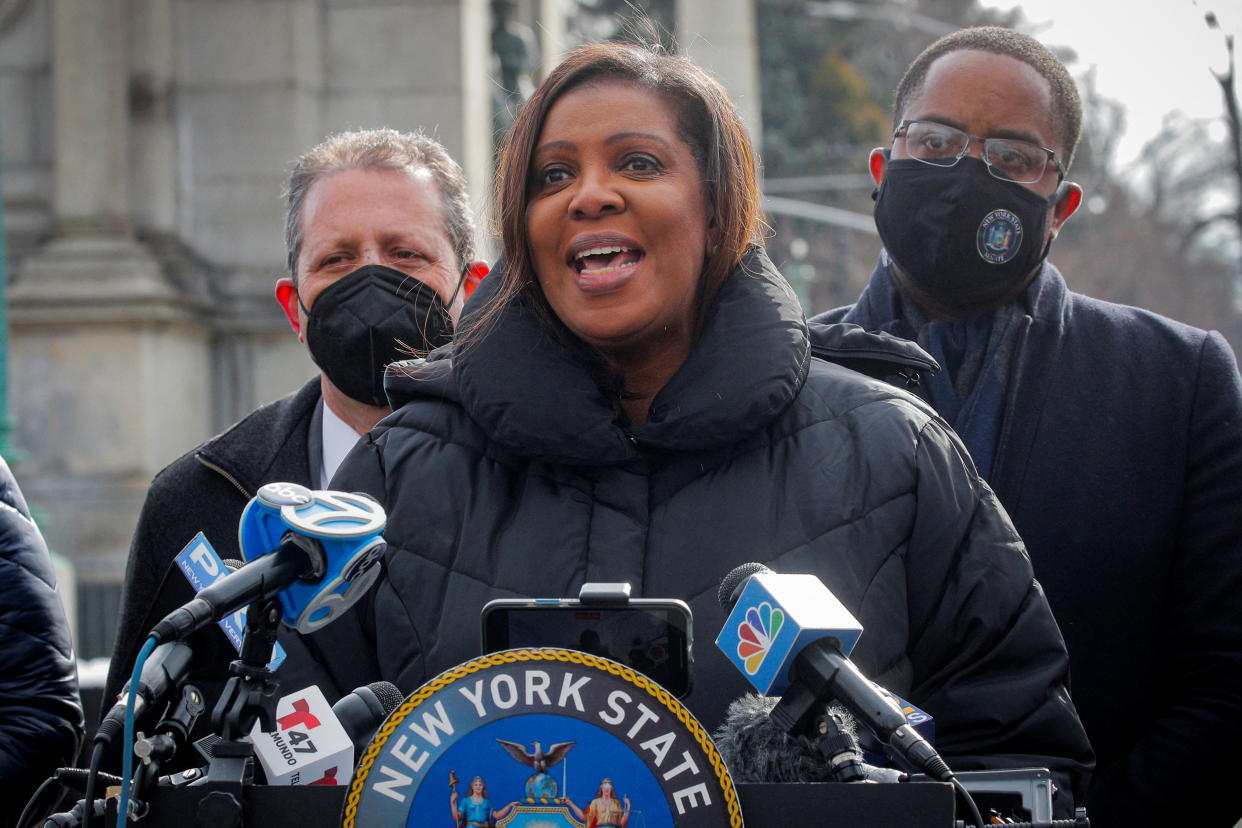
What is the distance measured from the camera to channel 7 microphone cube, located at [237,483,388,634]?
6.24 ft

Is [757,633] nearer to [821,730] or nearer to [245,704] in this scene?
[821,730]

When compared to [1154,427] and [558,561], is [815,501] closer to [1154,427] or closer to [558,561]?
[558,561]

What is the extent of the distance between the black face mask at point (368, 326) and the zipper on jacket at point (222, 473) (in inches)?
13.4

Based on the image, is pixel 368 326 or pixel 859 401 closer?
pixel 859 401

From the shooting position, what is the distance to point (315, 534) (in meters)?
1.88

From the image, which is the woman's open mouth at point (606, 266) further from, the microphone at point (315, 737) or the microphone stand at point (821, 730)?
the microphone stand at point (821, 730)

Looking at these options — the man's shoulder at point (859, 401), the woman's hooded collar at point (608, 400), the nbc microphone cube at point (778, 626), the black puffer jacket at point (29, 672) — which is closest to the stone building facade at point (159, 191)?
the black puffer jacket at point (29, 672)

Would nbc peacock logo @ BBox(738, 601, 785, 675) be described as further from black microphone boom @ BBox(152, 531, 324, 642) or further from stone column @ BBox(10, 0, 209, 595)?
stone column @ BBox(10, 0, 209, 595)

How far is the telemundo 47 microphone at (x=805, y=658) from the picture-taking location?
1.79 metres

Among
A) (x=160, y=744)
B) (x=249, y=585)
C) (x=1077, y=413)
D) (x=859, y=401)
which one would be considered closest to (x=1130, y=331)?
(x=1077, y=413)

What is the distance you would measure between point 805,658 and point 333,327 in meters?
2.13

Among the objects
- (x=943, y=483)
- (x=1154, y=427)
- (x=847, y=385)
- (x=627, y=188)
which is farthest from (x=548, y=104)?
(x=1154, y=427)

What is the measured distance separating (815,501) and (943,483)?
0.22m

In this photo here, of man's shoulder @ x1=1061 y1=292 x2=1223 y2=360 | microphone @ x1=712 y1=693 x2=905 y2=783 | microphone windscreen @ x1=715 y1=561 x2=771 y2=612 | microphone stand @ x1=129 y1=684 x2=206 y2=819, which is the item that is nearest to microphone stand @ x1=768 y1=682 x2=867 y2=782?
microphone @ x1=712 y1=693 x2=905 y2=783
